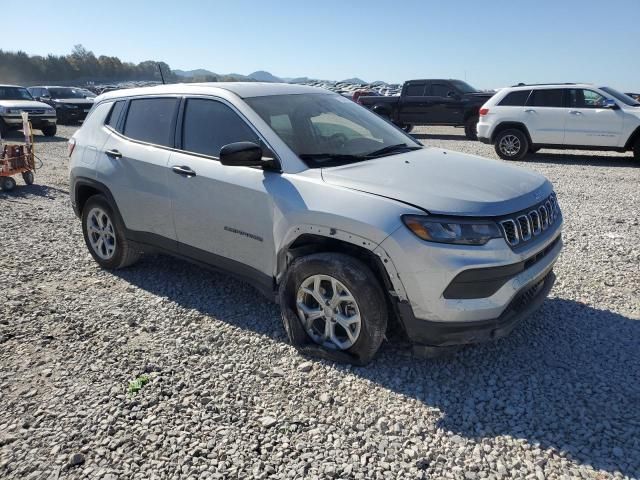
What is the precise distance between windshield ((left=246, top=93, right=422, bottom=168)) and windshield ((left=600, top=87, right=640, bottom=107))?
930 cm

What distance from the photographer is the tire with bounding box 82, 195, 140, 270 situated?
16.0 ft

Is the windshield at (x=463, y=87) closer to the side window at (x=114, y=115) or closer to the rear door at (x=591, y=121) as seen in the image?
the rear door at (x=591, y=121)

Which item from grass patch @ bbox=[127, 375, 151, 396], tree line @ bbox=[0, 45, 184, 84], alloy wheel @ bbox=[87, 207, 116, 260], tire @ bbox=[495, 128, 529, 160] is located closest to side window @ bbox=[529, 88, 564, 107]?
tire @ bbox=[495, 128, 529, 160]

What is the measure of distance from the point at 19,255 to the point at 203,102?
319cm

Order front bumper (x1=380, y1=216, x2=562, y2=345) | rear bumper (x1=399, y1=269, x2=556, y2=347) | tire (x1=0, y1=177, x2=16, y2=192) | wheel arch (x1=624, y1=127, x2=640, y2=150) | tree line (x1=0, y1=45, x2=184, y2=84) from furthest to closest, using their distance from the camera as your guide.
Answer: tree line (x1=0, y1=45, x2=184, y2=84)
wheel arch (x1=624, y1=127, x2=640, y2=150)
tire (x1=0, y1=177, x2=16, y2=192)
rear bumper (x1=399, y1=269, x2=556, y2=347)
front bumper (x1=380, y1=216, x2=562, y2=345)

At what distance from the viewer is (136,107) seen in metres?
4.72

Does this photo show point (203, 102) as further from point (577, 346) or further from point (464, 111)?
point (464, 111)

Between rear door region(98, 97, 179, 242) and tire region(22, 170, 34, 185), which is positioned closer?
rear door region(98, 97, 179, 242)

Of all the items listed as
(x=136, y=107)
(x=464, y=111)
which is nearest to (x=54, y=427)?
(x=136, y=107)

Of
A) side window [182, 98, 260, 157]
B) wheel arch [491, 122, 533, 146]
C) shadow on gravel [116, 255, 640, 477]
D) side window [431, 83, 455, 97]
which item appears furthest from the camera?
side window [431, 83, 455, 97]

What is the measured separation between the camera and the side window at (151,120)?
14.1ft

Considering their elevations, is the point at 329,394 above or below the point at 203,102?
below

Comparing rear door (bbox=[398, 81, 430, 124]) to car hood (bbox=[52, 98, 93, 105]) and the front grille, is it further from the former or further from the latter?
the front grille

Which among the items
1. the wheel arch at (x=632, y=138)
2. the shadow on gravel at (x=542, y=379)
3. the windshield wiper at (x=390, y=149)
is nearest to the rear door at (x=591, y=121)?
the wheel arch at (x=632, y=138)
